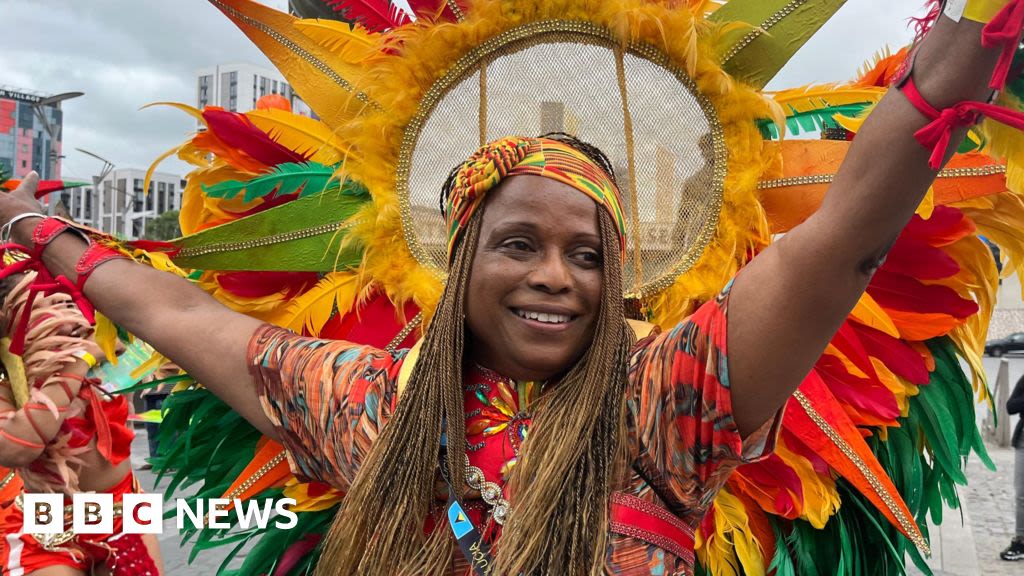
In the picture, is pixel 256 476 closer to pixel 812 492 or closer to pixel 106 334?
pixel 106 334

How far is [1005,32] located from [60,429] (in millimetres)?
3348

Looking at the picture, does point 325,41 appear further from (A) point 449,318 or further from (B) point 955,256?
(B) point 955,256

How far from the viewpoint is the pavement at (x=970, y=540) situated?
5.05 metres

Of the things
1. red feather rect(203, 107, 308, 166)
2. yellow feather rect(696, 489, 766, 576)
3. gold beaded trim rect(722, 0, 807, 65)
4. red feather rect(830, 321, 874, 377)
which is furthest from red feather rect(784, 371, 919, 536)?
red feather rect(203, 107, 308, 166)

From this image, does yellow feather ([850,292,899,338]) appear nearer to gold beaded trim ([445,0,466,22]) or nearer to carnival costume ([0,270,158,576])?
gold beaded trim ([445,0,466,22])

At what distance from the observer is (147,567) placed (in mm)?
3064

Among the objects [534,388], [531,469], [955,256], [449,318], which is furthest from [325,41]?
[955,256]

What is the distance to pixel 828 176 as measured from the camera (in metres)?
1.92

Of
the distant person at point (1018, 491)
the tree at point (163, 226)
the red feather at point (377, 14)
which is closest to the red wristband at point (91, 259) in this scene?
the red feather at point (377, 14)

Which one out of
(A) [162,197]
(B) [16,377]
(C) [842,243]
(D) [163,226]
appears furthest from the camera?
(A) [162,197]

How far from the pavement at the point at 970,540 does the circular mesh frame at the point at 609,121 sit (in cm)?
286

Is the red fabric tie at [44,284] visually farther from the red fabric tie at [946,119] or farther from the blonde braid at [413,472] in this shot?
the red fabric tie at [946,119]

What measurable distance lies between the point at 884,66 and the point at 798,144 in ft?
1.13

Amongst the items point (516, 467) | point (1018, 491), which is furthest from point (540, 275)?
point (1018, 491)
